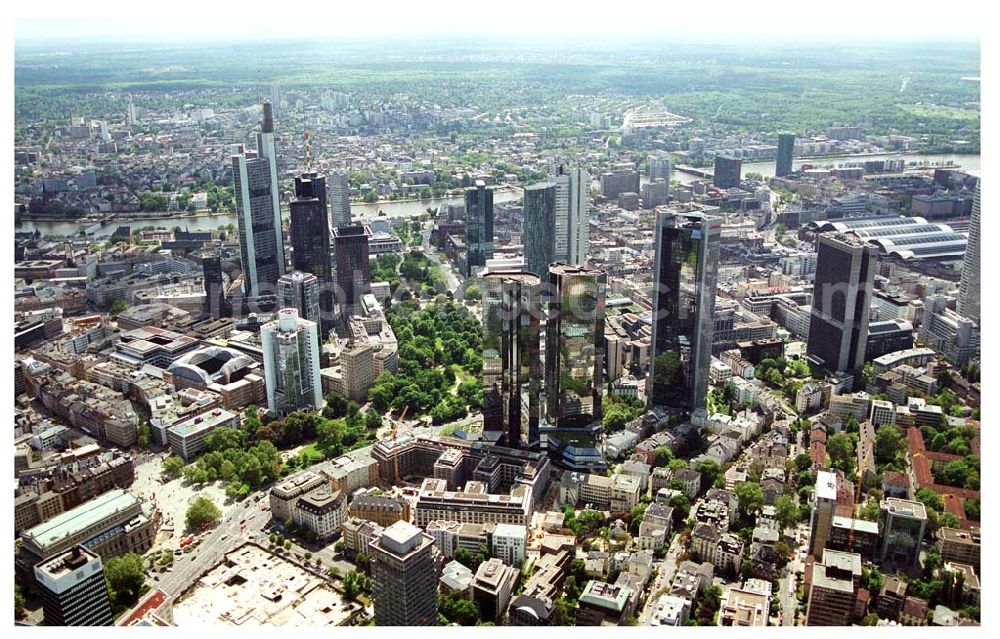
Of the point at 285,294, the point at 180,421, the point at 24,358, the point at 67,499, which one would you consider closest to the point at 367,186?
the point at 285,294

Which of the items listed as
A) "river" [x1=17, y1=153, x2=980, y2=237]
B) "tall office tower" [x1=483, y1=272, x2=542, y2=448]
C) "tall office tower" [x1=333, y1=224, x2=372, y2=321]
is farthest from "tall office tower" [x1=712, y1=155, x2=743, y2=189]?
"tall office tower" [x1=483, y1=272, x2=542, y2=448]

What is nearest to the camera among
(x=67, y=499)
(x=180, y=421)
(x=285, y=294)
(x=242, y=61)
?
(x=67, y=499)

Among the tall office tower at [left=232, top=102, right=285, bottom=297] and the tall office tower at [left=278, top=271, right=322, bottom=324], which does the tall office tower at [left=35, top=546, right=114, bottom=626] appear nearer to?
the tall office tower at [left=278, top=271, right=322, bottom=324]

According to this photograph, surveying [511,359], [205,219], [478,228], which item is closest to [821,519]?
[511,359]

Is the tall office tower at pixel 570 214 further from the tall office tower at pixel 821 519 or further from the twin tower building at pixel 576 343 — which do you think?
the tall office tower at pixel 821 519

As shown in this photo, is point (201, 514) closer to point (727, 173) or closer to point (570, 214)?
point (570, 214)

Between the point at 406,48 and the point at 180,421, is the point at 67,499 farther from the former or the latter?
the point at 406,48

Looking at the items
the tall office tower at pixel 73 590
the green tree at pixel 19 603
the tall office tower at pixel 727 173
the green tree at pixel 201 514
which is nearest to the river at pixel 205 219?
the tall office tower at pixel 727 173
